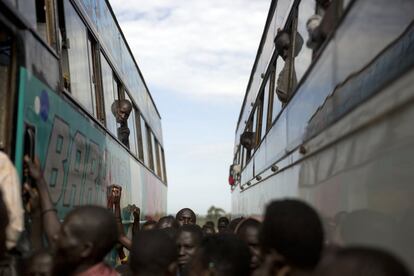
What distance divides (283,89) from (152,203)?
6.25m

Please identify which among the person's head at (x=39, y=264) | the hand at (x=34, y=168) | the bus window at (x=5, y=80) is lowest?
the person's head at (x=39, y=264)

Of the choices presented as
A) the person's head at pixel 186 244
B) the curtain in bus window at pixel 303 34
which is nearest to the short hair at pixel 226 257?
the person's head at pixel 186 244

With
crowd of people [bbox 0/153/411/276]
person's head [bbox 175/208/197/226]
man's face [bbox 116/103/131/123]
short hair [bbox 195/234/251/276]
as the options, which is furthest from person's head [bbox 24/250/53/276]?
man's face [bbox 116/103/131/123]

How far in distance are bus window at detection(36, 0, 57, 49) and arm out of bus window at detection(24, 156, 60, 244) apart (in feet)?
3.27

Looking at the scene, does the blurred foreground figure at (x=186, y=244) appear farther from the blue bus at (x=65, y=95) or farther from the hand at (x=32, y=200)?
the hand at (x=32, y=200)

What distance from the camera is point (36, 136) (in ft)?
11.4

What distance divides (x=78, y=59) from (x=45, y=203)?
6.19 ft

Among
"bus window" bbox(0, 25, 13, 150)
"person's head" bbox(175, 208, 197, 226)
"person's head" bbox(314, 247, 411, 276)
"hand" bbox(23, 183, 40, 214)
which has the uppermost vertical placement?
"bus window" bbox(0, 25, 13, 150)

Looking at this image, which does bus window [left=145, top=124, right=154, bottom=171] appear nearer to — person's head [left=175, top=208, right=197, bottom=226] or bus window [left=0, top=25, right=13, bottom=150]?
person's head [left=175, top=208, right=197, bottom=226]

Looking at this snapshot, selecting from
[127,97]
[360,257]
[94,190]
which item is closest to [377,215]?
[360,257]

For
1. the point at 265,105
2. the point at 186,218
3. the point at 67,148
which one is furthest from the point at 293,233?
the point at 265,105

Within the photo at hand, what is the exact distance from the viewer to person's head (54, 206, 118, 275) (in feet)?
8.58

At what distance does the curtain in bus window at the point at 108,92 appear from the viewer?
6.29m

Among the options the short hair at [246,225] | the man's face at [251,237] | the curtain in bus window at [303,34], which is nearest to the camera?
the man's face at [251,237]
